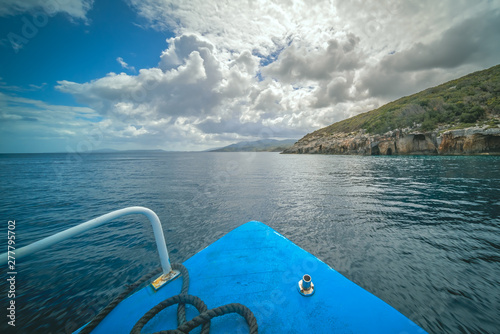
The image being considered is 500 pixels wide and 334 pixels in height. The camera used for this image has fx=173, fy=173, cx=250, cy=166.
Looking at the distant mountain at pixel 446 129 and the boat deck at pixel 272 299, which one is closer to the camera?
the boat deck at pixel 272 299

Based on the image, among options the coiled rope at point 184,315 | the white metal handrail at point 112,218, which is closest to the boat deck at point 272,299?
the coiled rope at point 184,315

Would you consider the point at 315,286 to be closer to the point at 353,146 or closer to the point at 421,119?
the point at 353,146

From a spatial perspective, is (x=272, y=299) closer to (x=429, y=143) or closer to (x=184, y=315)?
(x=184, y=315)

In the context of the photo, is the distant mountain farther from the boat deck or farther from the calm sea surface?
the boat deck

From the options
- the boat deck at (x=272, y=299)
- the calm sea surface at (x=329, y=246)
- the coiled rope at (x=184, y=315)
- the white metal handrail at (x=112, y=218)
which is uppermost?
the white metal handrail at (x=112, y=218)

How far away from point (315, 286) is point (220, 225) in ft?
20.6

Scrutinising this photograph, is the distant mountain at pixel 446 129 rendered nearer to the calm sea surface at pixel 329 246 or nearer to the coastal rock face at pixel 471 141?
the coastal rock face at pixel 471 141

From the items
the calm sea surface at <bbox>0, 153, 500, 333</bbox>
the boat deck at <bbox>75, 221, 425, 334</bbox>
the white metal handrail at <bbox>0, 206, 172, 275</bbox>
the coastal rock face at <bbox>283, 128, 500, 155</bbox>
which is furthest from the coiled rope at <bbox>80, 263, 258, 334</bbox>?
the coastal rock face at <bbox>283, 128, 500, 155</bbox>

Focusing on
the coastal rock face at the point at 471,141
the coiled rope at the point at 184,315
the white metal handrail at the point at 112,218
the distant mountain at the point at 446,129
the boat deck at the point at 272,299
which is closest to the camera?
the white metal handrail at the point at 112,218

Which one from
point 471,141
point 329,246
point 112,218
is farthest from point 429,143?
point 112,218

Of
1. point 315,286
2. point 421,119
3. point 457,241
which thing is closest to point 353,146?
point 421,119

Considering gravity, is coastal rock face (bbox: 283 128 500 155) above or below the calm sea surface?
above

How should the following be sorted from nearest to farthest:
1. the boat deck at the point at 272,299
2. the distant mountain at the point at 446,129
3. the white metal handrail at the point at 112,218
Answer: the white metal handrail at the point at 112,218, the boat deck at the point at 272,299, the distant mountain at the point at 446,129

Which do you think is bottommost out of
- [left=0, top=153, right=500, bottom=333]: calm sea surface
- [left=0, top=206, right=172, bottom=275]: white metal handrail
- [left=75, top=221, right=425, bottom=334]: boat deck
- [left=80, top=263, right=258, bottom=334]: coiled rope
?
[left=0, top=153, right=500, bottom=333]: calm sea surface
